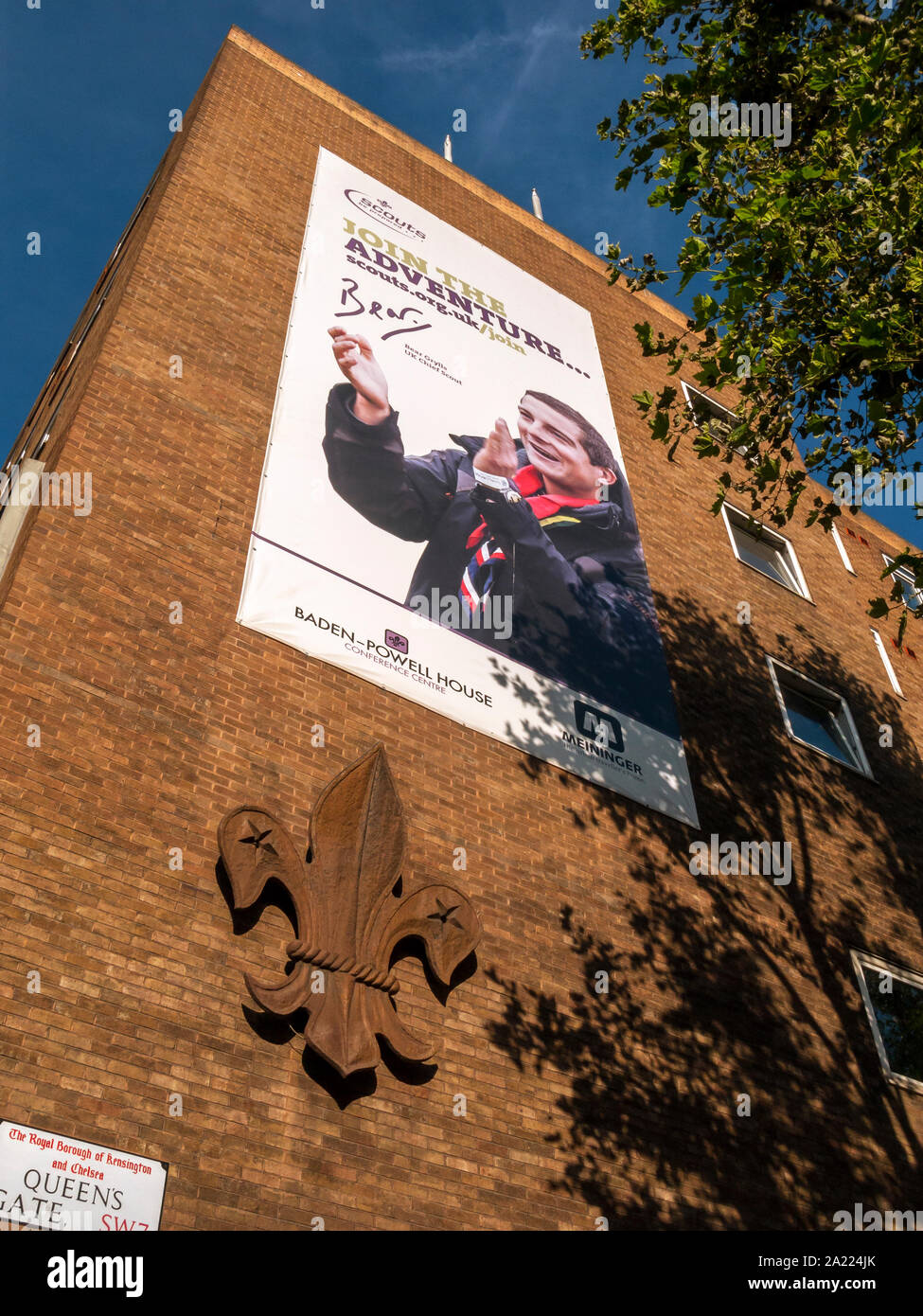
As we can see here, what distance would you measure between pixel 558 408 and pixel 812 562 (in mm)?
5809

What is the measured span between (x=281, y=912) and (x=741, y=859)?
5931mm

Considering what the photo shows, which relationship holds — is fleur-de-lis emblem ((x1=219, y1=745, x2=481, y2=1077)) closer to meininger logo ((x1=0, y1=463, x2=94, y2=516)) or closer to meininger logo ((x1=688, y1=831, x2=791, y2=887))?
meininger logo ((x1=0, y1=463, x2=94, y2=516))

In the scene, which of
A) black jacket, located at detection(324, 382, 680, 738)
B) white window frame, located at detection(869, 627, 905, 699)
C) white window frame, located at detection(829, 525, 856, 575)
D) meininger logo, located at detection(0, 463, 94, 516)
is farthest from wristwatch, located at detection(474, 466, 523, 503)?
white window frame, located at detection(829, 525, 856, 575)

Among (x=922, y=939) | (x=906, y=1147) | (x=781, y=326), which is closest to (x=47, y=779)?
(x=781, y=326)

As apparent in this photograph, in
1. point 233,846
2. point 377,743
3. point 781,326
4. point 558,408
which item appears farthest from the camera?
point 558,408

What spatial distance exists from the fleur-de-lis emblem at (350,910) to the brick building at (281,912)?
9.4 inches

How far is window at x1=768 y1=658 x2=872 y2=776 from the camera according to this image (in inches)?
593

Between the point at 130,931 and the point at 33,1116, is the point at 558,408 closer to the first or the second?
the point at 130,931

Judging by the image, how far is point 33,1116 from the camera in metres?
6.39

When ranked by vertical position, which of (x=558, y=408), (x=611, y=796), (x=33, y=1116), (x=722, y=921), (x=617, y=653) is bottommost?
(x=33, y=1116)

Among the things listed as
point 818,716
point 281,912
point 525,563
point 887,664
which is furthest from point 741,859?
point 887,664
